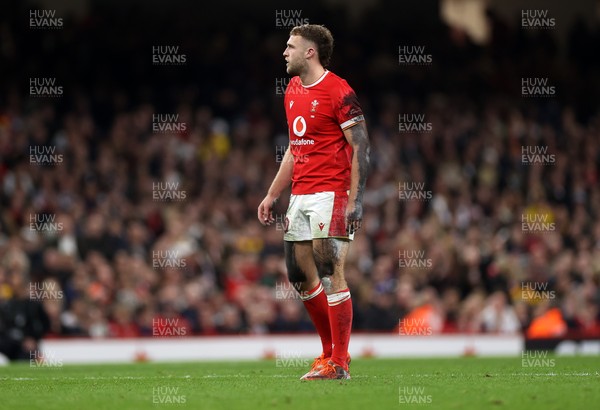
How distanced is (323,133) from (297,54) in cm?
71

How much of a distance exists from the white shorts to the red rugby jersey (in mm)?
76

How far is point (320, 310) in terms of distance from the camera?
32.9ft

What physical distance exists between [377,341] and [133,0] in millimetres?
11419

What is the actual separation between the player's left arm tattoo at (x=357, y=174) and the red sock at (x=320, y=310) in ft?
2.51

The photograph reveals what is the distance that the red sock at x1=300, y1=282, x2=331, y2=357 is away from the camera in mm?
9977

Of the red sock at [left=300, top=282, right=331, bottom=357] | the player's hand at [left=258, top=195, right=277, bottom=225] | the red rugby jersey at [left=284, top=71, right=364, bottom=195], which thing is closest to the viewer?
the red rugby jersey at [left=284, top=71, right=364, bottom=195]

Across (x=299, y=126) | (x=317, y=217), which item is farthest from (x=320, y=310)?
(x=299, y=126)

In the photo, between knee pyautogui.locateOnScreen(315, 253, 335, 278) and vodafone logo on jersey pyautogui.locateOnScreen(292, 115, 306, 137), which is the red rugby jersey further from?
knee pyautogui.locateOnScreen(315, 253, 335, 278)

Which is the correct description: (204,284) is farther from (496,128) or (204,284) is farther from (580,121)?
(580,121)

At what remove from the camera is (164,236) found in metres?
20.2

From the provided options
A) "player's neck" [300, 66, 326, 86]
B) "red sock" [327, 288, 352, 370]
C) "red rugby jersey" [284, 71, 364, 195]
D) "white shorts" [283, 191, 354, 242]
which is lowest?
"red sock" [327, 288, 352, 370]

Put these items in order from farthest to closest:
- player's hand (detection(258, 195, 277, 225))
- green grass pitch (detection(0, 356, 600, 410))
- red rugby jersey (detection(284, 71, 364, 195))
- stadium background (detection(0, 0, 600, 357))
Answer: stadium background (detection(0, 0, 600, 357)) < player's hand (detection(258, 195, 277, 225)) < red rugby jersey (detection(284, 71, 364, 195)) < green grass pitch (detection(0, 356, 600, 410))

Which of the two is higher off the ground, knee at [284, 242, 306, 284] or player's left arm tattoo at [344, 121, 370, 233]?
player's left arm tattoo at [344, 121, 370, 233]

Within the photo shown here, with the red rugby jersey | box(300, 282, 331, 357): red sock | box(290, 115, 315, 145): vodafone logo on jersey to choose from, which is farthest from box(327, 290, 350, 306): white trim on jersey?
box(290, 115, 315, 145): vodafone logo on jersey
